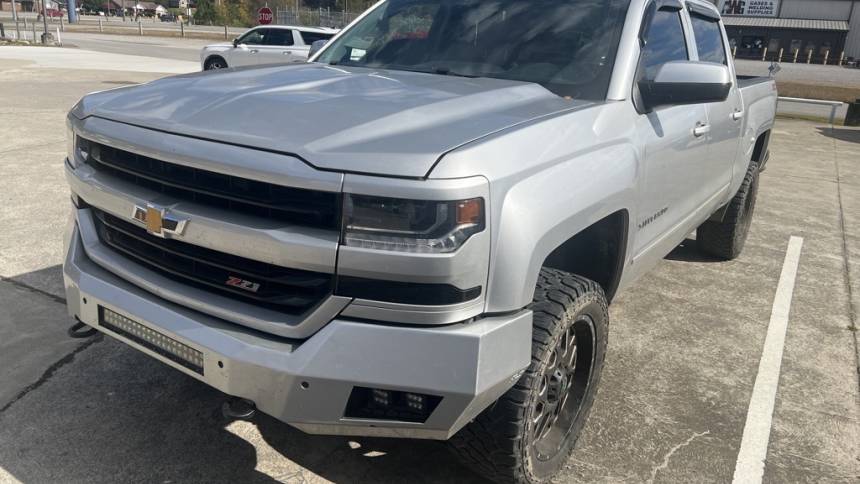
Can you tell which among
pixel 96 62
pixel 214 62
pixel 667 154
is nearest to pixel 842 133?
pixel 667 154

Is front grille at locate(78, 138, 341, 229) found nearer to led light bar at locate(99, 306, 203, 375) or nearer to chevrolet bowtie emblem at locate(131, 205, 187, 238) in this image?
chevrolet bowtie emblem at locate(131, 205, 187, 238)

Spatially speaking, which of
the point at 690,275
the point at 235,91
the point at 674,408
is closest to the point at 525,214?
the point at 235,91

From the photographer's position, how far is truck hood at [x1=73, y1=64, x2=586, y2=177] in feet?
6.44

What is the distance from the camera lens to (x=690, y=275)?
5242mm

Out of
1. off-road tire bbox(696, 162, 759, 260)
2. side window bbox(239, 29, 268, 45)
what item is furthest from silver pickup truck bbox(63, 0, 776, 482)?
side window bbox(239, 29, 268, 45)

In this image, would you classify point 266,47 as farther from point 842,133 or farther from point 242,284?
point 242,284

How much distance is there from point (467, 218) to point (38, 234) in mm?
4358

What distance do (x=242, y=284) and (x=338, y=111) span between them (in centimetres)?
63

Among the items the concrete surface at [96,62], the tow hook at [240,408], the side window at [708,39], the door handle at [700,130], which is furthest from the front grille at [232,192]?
the concrete surface at [96,62]

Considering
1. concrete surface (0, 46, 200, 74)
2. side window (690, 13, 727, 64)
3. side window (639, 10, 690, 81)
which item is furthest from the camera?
concrete surface (0, 46, 200, 74)

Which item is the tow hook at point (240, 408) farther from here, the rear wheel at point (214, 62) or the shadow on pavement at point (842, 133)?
the rear wheel at point (214, 62)

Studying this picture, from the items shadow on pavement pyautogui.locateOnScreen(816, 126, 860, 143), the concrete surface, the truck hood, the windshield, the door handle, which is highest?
the windshield

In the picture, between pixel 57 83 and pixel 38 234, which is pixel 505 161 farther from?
pixel 57 83

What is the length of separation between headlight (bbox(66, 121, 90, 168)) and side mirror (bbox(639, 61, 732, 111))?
7.55ft
